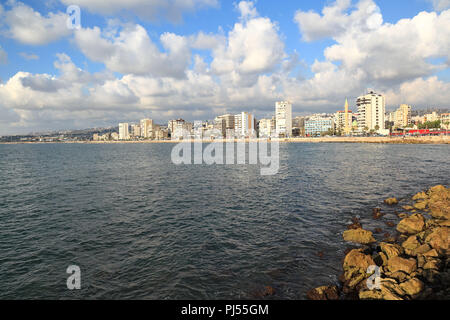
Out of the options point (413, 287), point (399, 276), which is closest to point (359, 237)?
point (399, 276)

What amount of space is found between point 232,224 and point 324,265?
7.78m

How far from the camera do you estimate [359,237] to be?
1517 centimetres

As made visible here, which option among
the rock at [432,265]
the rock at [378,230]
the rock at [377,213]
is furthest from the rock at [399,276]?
the rock at [377,213]

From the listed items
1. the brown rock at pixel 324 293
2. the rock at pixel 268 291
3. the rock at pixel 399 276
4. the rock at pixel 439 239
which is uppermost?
the rock at pixel 439 239

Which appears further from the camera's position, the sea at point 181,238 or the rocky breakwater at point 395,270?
the sea at point 181,238

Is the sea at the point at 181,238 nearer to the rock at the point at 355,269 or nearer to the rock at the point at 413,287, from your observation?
the rock at the point at 355,269

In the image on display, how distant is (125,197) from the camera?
28.2m

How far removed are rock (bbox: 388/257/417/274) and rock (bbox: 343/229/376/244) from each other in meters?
3.64

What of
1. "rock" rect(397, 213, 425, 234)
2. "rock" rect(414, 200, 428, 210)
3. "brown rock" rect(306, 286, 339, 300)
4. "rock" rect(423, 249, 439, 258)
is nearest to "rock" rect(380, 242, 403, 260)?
"rock" rect(423, 249, 439, 258)

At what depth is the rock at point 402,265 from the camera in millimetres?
10859

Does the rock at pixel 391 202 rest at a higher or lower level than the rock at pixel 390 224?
higher

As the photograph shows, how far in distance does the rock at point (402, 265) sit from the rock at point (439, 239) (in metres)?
2.50
